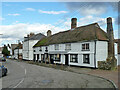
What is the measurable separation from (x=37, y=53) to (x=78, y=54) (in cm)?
2046

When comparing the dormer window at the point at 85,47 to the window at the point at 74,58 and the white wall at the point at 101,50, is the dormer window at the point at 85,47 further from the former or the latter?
the window at the point at 74,58

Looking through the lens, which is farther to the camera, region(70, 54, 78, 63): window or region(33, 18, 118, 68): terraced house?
region(70, 54, 78, 63): window

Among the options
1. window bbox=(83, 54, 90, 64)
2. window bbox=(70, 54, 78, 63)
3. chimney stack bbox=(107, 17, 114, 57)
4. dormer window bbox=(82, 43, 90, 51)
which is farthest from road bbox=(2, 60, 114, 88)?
chimney stack bbox=(107, 17, 114, 57)

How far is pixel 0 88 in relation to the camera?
366 inches

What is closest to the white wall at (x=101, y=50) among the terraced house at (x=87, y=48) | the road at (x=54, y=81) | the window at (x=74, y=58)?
the terraced house at (x=87, y=48)

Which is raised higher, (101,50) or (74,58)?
(101,50)

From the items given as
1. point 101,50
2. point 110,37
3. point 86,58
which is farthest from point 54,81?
point 110,37

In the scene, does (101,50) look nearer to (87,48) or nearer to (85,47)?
(87,48)

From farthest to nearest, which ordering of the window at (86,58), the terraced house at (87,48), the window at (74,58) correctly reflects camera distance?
the window at (74,58) → the window at (86,58) → the terraced house at (87,48)

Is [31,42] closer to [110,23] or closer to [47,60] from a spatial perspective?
[47,60]

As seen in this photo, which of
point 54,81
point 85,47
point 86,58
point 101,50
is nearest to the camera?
point 54,81

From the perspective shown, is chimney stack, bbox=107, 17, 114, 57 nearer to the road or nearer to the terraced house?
the terraced house

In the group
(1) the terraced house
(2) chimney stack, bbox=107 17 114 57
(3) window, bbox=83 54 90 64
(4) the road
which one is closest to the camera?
(4) the road

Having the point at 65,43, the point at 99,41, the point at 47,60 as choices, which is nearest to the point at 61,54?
the point at 65,43
